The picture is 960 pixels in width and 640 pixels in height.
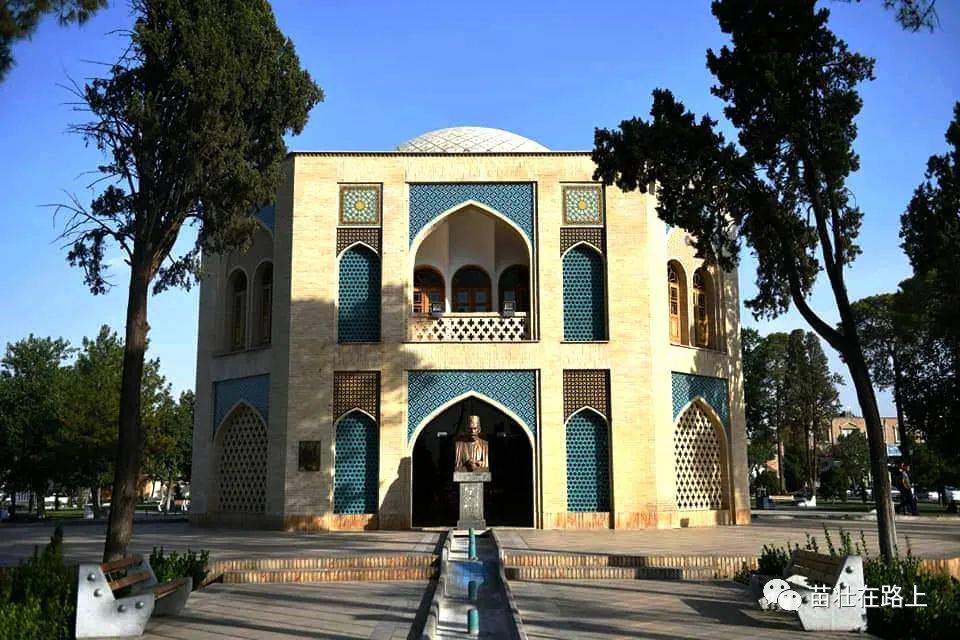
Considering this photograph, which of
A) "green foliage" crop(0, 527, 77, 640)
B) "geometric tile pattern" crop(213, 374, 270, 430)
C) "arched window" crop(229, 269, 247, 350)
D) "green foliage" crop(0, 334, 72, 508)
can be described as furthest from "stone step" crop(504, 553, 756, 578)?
"green foliage" crop(0, 334, 72, 508)

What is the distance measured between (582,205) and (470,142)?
466cm

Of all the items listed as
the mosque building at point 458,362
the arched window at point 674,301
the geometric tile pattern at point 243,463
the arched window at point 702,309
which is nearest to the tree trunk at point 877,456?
the mosque building at point 458,362

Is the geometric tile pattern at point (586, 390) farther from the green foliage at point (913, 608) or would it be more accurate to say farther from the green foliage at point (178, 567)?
the green foliage at point (913, 608)

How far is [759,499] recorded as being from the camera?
32.9 m

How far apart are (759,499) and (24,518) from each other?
2581cm

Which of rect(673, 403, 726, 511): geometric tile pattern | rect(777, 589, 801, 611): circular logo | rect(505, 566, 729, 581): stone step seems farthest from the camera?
rect(673, 403, 726, 511): geometric tile pattern

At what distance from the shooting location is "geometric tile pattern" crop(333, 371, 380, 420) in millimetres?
17969

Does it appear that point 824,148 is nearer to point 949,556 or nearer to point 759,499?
point 949,556

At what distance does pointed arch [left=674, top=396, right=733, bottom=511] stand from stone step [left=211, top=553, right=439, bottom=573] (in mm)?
9036

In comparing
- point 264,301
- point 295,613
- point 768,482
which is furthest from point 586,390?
point 768,482

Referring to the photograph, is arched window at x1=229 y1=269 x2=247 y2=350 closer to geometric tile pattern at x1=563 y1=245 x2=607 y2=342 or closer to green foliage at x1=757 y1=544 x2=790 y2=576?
geometric tile pattern at x1=563 y1=245 x2=607 y2=342

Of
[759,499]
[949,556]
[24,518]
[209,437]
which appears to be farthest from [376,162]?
[759,499]

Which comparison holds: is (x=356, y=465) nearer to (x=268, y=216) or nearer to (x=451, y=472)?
(x=451, y=472)

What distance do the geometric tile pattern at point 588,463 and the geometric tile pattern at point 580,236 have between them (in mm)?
3536
